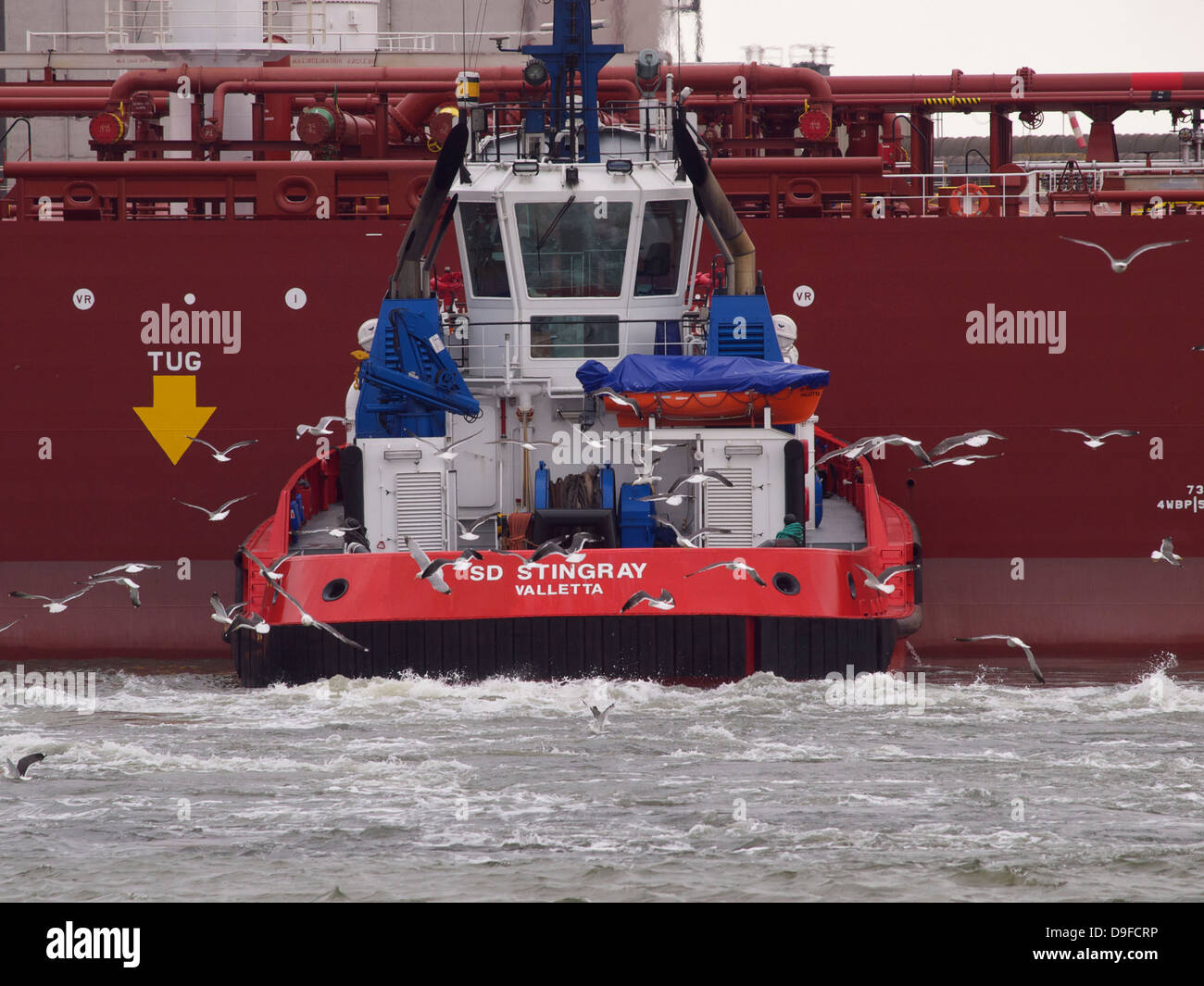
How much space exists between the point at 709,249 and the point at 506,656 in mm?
10057

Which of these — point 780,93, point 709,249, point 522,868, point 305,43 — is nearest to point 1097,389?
point 709,249

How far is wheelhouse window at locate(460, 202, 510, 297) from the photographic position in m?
20.6

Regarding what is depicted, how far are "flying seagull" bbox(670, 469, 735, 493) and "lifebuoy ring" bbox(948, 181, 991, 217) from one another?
25.4 feet

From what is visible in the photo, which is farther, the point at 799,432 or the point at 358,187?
the point at 358,187

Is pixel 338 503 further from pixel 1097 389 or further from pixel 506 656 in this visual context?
pixel 1097 389

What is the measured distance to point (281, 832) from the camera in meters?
12.7

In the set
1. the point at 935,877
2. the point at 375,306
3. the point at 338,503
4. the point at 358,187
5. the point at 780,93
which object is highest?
the point at 780,93

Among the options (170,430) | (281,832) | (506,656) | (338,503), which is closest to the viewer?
(281,832)

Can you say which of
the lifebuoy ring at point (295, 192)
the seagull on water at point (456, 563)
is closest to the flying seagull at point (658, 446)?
the seagull on water at point (456, 563)

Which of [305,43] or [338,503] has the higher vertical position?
[305,43]

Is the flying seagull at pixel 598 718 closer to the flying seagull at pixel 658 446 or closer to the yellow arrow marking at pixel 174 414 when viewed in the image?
the flying seagull at pixel 658 446

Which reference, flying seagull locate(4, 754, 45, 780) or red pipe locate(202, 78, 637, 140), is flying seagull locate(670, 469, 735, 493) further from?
red pipe locate(202, 78, 637, 140)

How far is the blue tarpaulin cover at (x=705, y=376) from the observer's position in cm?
1847

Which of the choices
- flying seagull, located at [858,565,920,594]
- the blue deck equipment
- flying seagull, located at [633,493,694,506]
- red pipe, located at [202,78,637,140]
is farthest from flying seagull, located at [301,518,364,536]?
red pipe, located at [202,78,637,140]
